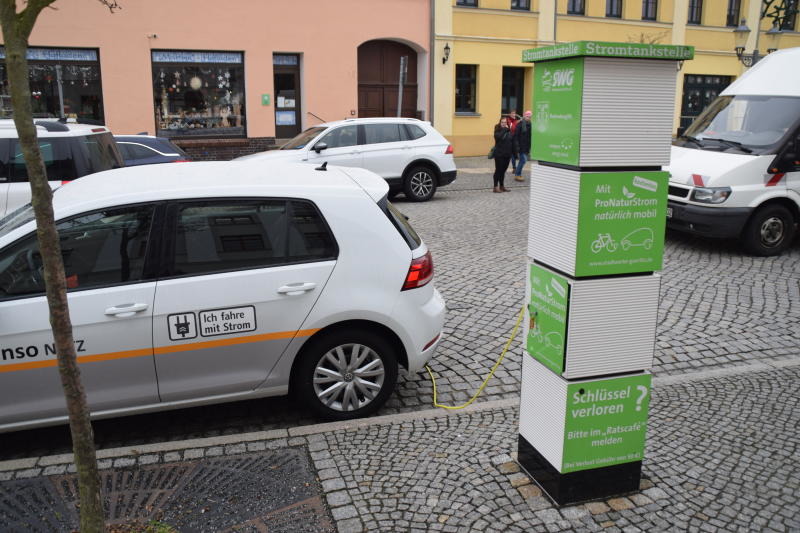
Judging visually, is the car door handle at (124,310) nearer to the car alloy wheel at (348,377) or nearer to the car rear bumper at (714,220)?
the car alloy wheel at (348,377)

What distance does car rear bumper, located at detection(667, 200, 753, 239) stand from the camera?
973 cm

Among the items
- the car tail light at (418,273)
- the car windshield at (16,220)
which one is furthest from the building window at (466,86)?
the car windshield at (16,220)

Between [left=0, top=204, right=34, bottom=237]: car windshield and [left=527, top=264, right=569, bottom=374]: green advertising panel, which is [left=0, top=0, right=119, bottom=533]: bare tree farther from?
[left=527, top=264, right=569, bottom=374]: green advertising panel

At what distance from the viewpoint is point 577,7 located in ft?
89.7

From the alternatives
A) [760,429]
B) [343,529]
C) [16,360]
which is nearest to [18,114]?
[16,360]

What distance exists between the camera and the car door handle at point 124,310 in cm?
439

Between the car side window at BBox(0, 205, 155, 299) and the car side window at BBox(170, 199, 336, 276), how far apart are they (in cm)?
25

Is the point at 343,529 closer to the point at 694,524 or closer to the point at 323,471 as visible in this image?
the point at 323,471

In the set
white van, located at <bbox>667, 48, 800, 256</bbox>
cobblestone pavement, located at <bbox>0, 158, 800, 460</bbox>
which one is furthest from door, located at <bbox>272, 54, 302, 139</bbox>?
white van, located at <bbox>667, 48, 800, 256</bbox>

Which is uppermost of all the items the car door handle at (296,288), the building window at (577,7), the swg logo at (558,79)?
the building window at (577,7)

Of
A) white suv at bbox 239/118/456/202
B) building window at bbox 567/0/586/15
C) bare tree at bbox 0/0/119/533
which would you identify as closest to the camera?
bare tree at bbox 0/0/119/533

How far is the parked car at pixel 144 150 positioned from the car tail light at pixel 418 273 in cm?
900

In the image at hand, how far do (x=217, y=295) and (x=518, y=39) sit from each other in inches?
937

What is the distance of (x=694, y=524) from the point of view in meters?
3.72
